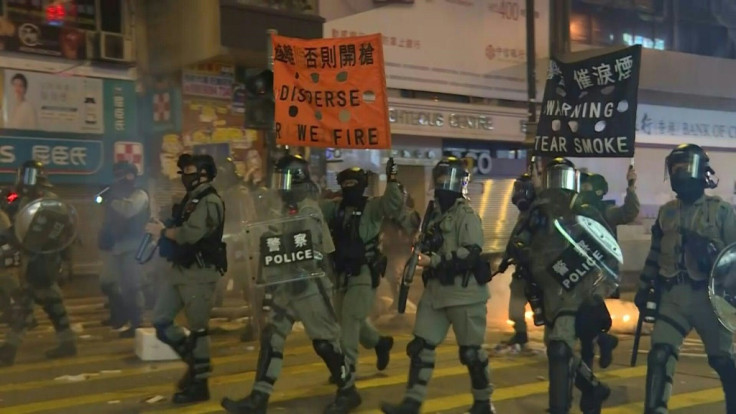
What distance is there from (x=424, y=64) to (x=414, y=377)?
37.7ft

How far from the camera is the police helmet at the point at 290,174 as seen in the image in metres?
6.42

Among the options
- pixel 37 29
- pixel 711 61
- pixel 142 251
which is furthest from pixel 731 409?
pixel 711 61

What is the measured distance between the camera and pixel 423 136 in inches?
680

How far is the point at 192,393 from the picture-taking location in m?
6.87

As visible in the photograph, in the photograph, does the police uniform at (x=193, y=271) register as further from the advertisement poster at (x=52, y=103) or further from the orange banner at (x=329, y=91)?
the advertisement poster at (x=52, y=103)

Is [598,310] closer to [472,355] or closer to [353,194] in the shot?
[472,355]

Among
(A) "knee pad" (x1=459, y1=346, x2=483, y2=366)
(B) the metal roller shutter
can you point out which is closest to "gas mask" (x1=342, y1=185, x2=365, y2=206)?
(A) "knee pad" (x1=459, y1=346, x2=483, y2=366)

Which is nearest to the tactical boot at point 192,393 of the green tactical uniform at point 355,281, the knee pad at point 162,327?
the knee pad at point 162,327

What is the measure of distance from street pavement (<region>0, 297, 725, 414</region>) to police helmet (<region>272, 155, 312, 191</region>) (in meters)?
1.76

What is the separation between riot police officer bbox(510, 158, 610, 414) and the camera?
19.2ft

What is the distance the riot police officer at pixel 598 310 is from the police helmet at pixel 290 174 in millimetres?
2072

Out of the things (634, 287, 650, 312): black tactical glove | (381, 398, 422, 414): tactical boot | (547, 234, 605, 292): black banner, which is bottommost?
(381, 398, 422, 414): tactical boot

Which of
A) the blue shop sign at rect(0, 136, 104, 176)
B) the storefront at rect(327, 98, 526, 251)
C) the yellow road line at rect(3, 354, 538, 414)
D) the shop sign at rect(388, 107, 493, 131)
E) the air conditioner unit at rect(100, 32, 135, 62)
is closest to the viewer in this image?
the yellow road line at rect(3, 354, 538, 414)

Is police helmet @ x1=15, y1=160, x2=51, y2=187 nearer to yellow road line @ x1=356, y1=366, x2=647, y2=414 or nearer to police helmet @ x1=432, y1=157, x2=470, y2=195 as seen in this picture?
yellow road line @ x1=356, y1=366, x2=647, y2=414
